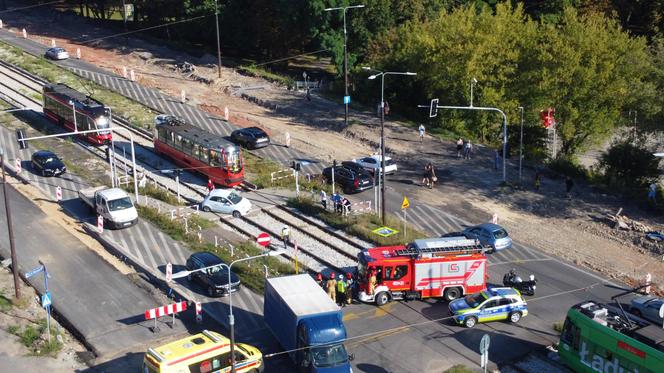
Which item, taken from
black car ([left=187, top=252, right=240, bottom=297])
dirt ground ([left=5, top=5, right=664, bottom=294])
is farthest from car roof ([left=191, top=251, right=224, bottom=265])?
dirt ground ([left=5, top=5, right=664, bottom=294])

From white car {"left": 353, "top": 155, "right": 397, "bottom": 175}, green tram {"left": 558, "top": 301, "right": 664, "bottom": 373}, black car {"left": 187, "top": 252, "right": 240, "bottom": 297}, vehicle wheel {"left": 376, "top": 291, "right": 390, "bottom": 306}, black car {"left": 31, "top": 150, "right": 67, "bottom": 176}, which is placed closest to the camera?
green tram {"left": 558, "top": 301, "right": 664, "bottom": 373}

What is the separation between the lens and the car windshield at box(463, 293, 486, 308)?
3238cm

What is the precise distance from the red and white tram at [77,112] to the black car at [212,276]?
18887mm

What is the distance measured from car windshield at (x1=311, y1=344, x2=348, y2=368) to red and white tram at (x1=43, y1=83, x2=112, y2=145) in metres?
29.7

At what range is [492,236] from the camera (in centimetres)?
4066

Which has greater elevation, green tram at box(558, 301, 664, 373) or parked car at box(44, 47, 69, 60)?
parked car at box(44, 47, 69, 60)

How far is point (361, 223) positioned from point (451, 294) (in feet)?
31.9

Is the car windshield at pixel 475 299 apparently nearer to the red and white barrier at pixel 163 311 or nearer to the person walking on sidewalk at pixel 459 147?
the red and white barrier at pixel 163 311

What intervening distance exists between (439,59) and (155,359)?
135ft

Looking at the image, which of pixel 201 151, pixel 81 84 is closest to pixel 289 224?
pixel 201 151

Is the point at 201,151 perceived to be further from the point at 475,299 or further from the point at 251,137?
the point at 475,299

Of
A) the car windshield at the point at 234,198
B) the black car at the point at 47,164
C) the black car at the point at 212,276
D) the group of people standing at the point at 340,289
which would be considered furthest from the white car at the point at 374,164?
the black car at the point at 47,164

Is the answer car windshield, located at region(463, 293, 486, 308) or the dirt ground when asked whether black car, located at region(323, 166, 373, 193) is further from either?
car windshield, located at region(463, 293, 486, 308)

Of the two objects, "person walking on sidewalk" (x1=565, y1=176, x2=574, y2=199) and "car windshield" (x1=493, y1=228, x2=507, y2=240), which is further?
"person walking on sidewalk" (x1=565, y1=176, x2=574, y2=199)
